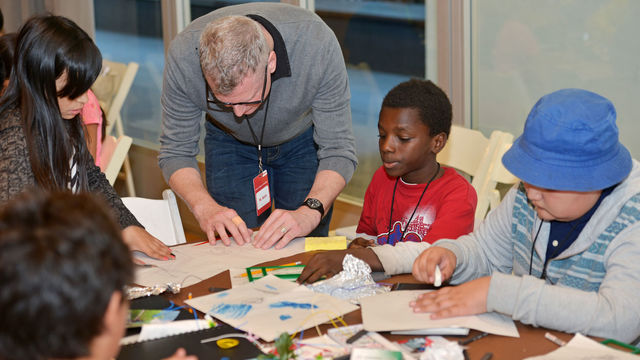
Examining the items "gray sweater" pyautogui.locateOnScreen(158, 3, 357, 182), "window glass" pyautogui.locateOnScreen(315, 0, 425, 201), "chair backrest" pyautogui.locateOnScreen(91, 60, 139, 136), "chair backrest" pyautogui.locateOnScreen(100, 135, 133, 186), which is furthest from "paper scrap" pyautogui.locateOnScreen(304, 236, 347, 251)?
"chair backrest" pyautogui.locateOnScreen(91, 60, 139, 136)

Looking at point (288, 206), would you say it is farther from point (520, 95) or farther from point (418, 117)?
point (520, 95)

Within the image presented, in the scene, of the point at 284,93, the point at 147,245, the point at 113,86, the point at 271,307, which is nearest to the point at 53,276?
the point at 271,307

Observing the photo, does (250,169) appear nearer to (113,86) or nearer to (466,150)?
(466,150)

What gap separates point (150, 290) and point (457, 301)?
0.66 m

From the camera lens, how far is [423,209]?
2.08m

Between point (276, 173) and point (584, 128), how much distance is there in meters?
1.36

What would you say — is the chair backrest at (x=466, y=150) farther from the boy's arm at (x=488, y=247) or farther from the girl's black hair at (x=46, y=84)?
the girl's black hair at (x=46, y=84)

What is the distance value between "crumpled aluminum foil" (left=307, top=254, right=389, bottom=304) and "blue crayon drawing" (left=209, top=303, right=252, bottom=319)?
0.59ft

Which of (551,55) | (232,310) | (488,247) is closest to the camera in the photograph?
(232,310)

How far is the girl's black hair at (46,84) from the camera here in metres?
1.86

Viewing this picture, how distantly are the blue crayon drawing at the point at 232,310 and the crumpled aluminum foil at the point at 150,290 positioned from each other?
159 millimetres

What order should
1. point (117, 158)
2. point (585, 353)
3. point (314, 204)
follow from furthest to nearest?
point (117, 158), point (314, 204), point (585, 353)

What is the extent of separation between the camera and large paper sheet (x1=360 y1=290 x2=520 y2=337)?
1.26 metres

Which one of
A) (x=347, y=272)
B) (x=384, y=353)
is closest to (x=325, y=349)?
(x=384, y=353)
